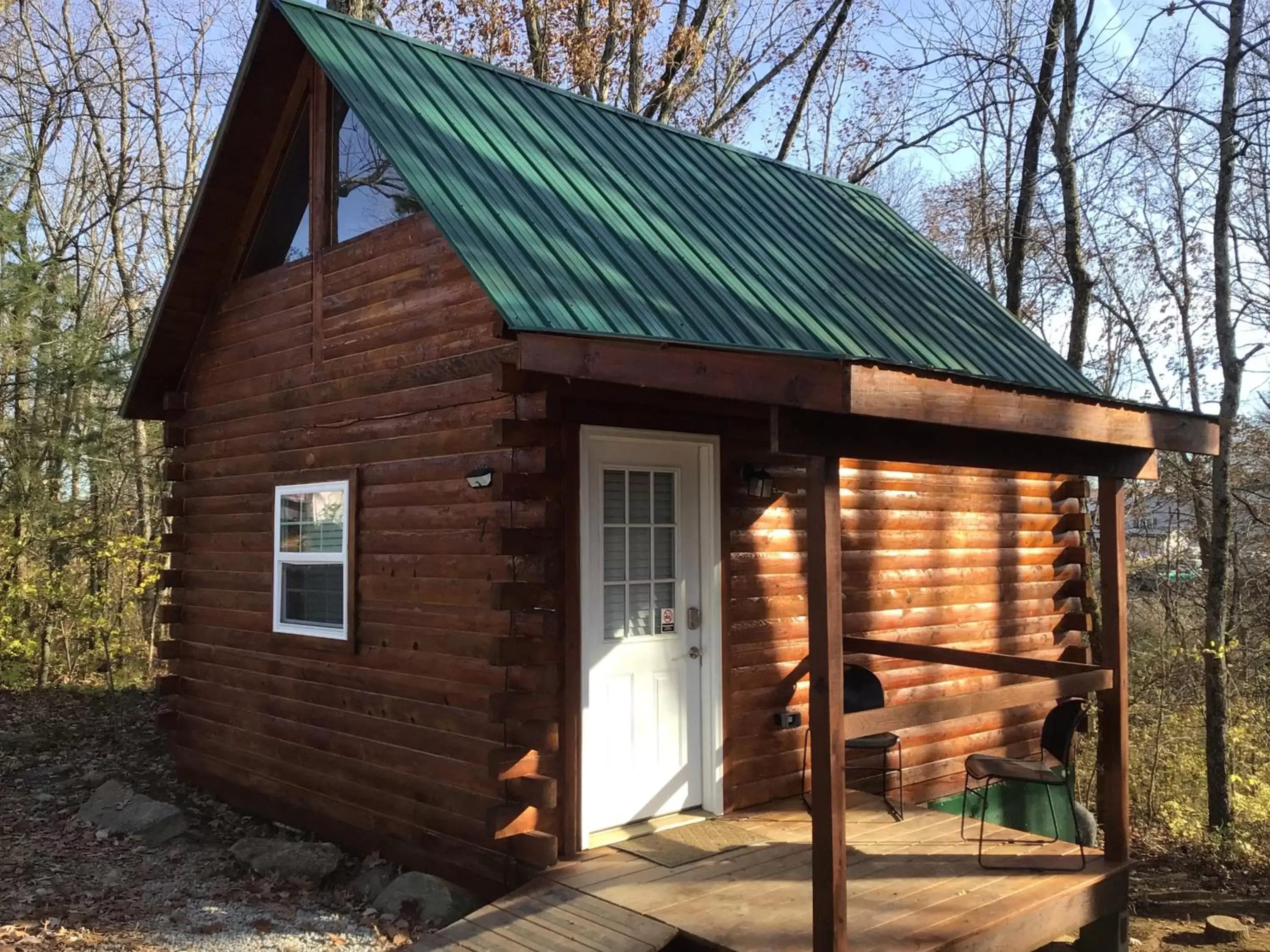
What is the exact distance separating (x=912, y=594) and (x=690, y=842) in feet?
9.55

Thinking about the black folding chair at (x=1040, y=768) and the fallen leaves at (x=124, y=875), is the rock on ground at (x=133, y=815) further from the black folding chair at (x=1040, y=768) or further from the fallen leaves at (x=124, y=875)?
the black folding chair at (x=1040, y=768)

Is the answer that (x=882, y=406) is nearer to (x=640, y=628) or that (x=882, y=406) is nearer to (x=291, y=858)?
(x=640, y=628)

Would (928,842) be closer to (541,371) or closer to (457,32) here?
(541,371)

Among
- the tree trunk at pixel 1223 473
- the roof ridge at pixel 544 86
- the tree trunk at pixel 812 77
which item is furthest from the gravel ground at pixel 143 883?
the tree trunk at pixel 812 77

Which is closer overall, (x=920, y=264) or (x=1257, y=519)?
(x=920, y=264)

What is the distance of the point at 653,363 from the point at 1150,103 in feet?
27.6

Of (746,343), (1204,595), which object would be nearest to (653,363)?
(746,343)

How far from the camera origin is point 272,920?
5555 millimetres

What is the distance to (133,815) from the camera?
748 centimetres

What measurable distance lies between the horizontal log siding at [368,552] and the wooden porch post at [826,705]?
1.81 meters

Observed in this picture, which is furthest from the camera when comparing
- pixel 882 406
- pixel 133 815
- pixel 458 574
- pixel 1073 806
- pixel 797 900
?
pixel 1073 806

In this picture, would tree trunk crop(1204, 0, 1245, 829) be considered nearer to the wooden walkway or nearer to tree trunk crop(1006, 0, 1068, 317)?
tree trunk crop(1006, 0, 1068, 317)

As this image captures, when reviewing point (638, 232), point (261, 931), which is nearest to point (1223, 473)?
point (638, 232)

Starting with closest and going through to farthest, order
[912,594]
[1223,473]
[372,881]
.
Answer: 1. [372,881]
2. [912,594]
3. [1223,473]
